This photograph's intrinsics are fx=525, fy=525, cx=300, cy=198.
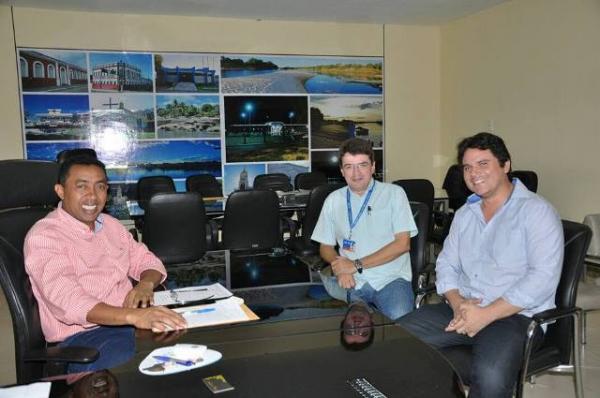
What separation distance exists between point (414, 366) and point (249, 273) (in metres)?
1.21

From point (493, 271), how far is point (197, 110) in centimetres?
543

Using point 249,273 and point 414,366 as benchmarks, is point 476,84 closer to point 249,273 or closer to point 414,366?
point 249,273

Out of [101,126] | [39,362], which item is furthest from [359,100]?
[39,362]

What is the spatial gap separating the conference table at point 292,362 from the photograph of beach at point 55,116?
18.1 ft

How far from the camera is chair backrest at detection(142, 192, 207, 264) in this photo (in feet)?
13.4

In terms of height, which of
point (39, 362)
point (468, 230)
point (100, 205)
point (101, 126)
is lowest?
point (39, 362)

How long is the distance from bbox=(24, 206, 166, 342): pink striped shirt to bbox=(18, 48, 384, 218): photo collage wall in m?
4.54

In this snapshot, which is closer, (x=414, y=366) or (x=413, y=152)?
(x=414, y=366)

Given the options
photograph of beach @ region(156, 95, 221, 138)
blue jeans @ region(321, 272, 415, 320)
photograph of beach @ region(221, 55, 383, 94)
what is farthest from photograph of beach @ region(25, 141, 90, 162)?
blue jeans @ region(321, 272, 415, 320)

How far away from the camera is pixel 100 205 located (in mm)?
2150

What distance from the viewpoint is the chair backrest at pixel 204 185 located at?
6.21 meters

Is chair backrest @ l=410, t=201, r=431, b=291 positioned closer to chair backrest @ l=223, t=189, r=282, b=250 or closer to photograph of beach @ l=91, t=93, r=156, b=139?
chair backrest @ l=223, t=189, r=282, b=250

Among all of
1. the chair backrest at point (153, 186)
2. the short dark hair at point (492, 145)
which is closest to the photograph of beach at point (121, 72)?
the chair backrest at point (153, 186)

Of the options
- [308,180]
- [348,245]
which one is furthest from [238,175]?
[348,245]
